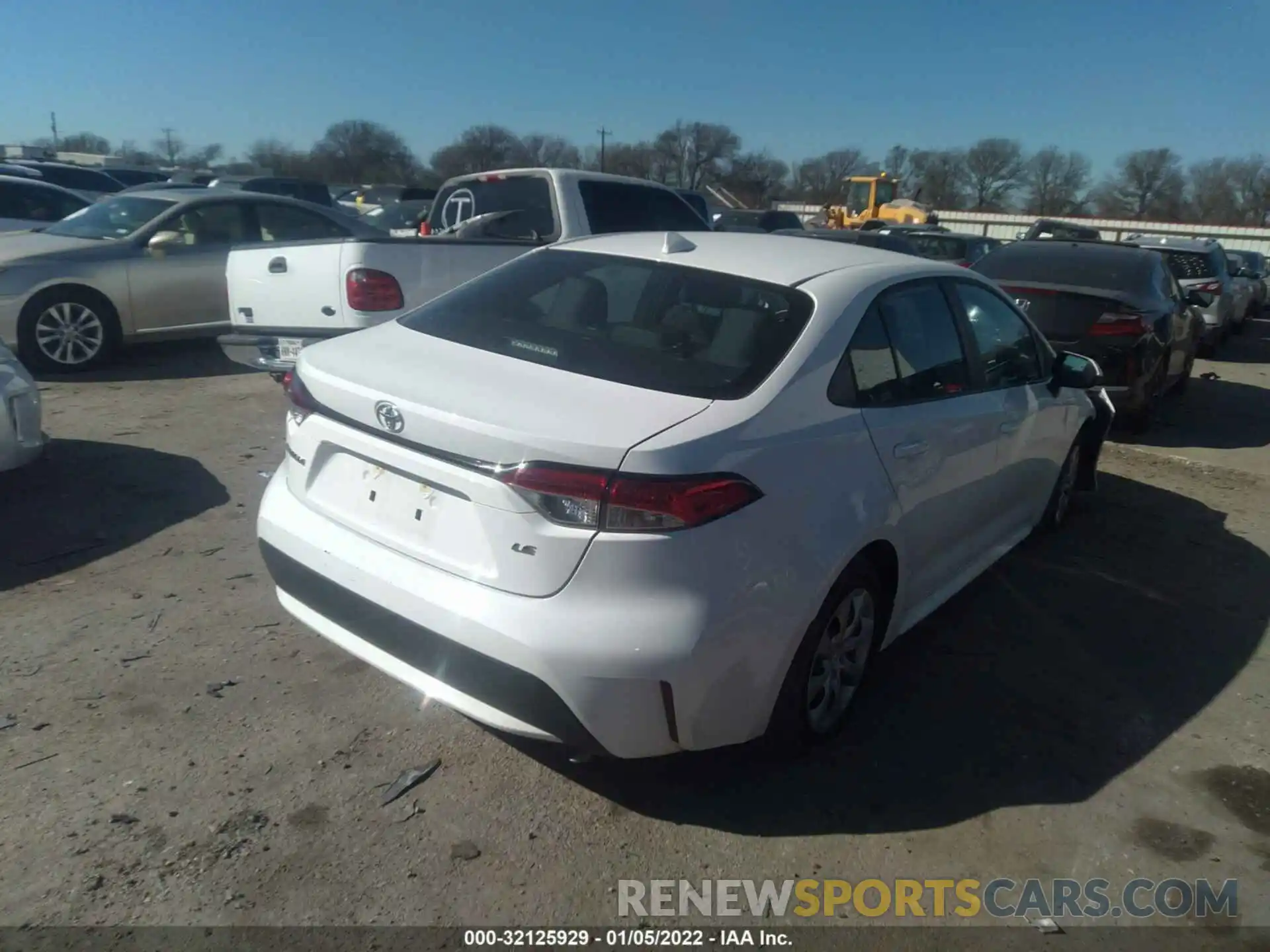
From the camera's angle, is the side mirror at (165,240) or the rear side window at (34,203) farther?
the rear side window at (34,203)

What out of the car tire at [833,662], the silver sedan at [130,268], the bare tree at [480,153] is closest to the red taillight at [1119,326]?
the car tire at [833,662]

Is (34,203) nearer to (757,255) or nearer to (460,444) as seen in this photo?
(757,255)

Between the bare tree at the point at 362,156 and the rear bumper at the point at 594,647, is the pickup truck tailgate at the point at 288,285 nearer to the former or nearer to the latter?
the rear bumper at the point at 594,647

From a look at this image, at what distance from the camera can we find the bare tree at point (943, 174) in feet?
254

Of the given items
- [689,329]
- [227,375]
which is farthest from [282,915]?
[227,375]

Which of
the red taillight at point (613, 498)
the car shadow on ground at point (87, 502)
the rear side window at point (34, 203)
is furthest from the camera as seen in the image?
the rear side window at point (34, 203)

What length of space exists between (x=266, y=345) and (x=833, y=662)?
480cm

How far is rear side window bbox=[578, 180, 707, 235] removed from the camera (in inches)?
305

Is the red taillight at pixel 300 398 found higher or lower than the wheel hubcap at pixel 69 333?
higher

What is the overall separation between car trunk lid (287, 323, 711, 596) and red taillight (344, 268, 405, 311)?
309 centimetres

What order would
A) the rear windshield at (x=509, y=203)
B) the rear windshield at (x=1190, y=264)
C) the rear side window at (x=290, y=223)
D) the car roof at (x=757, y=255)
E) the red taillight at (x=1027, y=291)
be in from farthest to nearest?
1. the rear windshield at (x=1190, y=264)
2. the rear side window at (x=290, y=223)
3. the red taillight at (x=1027, y=291)
4. the rear windshield at (x=509, y=203)
5. the car roof at (x=757, y=255)

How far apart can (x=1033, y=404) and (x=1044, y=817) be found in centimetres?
207

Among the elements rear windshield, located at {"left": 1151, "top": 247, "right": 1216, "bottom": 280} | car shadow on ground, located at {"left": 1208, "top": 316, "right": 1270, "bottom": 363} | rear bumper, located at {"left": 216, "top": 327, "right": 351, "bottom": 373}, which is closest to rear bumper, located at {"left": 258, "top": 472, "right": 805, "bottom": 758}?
rear bumper, located at {"left": 216, "top": 327, "right": 351, "bottom": 373}

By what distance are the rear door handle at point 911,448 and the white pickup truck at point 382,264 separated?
392 cm
